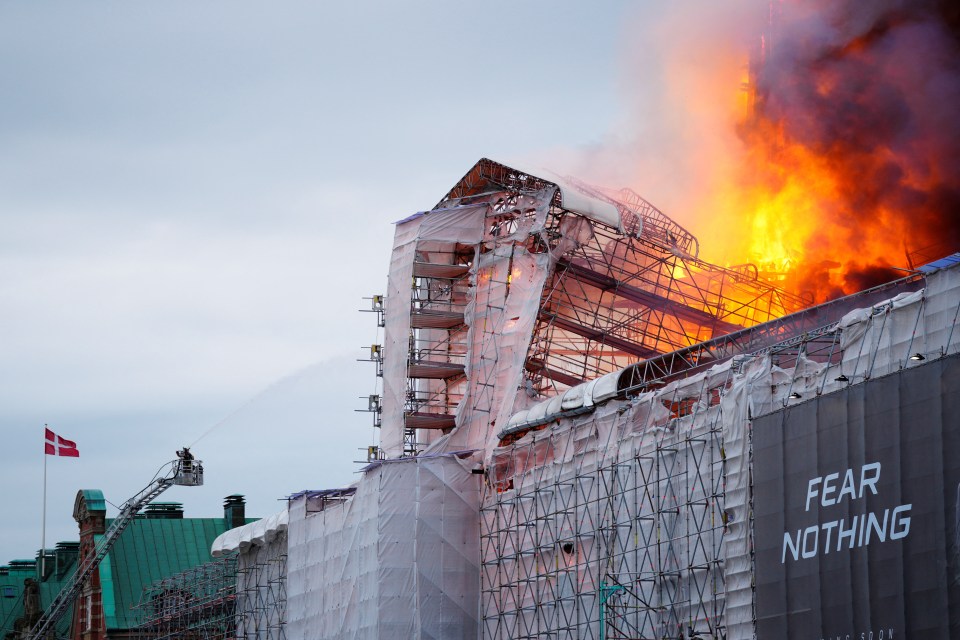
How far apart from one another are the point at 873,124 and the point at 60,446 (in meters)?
54.3

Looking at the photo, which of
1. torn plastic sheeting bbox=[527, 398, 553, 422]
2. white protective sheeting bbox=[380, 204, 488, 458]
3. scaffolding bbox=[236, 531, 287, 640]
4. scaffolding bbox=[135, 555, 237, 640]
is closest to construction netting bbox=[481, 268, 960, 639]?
torn plastic sheeting bbox=[527, 398, 553, 422]

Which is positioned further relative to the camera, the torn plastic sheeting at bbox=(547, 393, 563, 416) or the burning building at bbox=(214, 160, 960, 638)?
the torn plastic sheeting at bbox=(547, 393, 563, 416)

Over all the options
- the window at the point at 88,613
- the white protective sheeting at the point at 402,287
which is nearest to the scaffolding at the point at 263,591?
the white protective sheeting at the point at 402,287

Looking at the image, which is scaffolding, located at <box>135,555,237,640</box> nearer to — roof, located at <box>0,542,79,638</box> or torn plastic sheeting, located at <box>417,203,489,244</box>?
roof, located at <box>0,542,79,638</box>

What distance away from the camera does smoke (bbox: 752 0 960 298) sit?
71.9 metres

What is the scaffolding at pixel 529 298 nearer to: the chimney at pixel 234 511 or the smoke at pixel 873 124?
the smoke at pixel 873 124

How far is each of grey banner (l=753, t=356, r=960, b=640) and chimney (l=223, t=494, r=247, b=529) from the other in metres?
63.8

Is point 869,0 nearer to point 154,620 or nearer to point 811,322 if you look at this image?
point 811,322

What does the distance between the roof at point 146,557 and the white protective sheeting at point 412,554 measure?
28.9 meters

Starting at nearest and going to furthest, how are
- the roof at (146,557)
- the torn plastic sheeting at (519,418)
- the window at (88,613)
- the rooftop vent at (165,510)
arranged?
the torn plastic sheeting at (519,418)
the window at (88,613)
the roof at (146,557)
the rooftop vent at (165,510)

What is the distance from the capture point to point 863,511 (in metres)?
45.6

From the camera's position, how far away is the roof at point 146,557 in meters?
99.2

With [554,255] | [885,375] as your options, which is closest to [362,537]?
[554,255]

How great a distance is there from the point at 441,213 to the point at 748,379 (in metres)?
28.3
